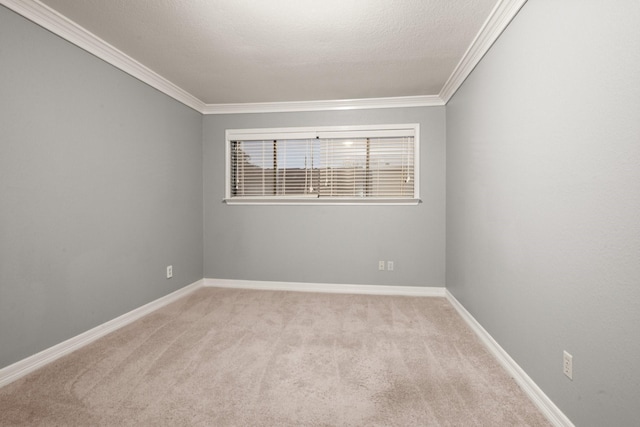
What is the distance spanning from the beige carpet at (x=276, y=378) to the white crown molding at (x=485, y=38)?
7.81 ft

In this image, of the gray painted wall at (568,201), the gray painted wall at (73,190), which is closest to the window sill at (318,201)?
the gray painted wall at (73,190)

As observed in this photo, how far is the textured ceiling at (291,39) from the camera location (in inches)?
72.9

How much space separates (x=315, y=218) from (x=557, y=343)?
8.72ft

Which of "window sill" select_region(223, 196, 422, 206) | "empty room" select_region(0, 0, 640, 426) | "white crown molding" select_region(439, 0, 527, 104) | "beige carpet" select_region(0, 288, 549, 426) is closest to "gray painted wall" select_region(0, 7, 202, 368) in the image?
"empty room" select_region(0, 0, 640, 426)

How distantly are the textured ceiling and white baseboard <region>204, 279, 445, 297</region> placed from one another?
8.05ft

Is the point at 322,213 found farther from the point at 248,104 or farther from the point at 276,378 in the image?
the point at 276,378

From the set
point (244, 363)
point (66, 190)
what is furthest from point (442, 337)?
point (66, 190)

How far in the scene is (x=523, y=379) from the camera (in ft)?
5.46

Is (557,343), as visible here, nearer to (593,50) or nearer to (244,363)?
(593,50)

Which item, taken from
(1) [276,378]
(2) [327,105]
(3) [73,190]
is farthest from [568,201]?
(3) [73,190]

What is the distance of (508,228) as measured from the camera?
183 cm

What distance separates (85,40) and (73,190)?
3.93ft

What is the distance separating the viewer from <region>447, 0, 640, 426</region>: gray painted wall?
3.30ft

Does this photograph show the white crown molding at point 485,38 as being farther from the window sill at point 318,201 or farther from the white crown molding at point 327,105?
the window sill at point 318,201
